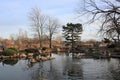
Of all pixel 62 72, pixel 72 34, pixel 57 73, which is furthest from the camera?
pixel 72 34

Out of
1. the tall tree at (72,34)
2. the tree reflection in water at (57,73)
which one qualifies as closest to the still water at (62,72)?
the tree reflection in water at (57,73)

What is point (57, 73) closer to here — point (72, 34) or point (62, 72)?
point (62, 72)

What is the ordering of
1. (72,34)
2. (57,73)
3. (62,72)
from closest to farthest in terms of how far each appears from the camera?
(57,73) → (62,72) → (72,34)

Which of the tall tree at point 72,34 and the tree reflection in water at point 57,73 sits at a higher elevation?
the tall tree at point 72,34

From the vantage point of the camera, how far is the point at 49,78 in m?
18.6

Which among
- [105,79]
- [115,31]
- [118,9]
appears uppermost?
[118,9]

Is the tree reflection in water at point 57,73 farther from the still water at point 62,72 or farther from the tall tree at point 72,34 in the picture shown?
the tall tree at point 72,34

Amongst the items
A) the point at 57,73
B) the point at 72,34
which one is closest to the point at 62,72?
the point at 57,73

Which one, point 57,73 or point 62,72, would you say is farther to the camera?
point 62,72

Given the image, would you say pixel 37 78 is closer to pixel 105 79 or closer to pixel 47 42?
pixel 105 79

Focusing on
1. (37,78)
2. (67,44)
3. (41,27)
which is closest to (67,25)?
(67,44)

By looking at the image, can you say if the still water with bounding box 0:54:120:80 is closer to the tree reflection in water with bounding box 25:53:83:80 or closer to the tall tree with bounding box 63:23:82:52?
the tree reflection in water with bounding box 25:53:83:80

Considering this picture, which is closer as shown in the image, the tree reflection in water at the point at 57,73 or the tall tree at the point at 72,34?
the tree reflection in water at the point at 57,73

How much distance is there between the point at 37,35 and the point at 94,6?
→ 147 ft
